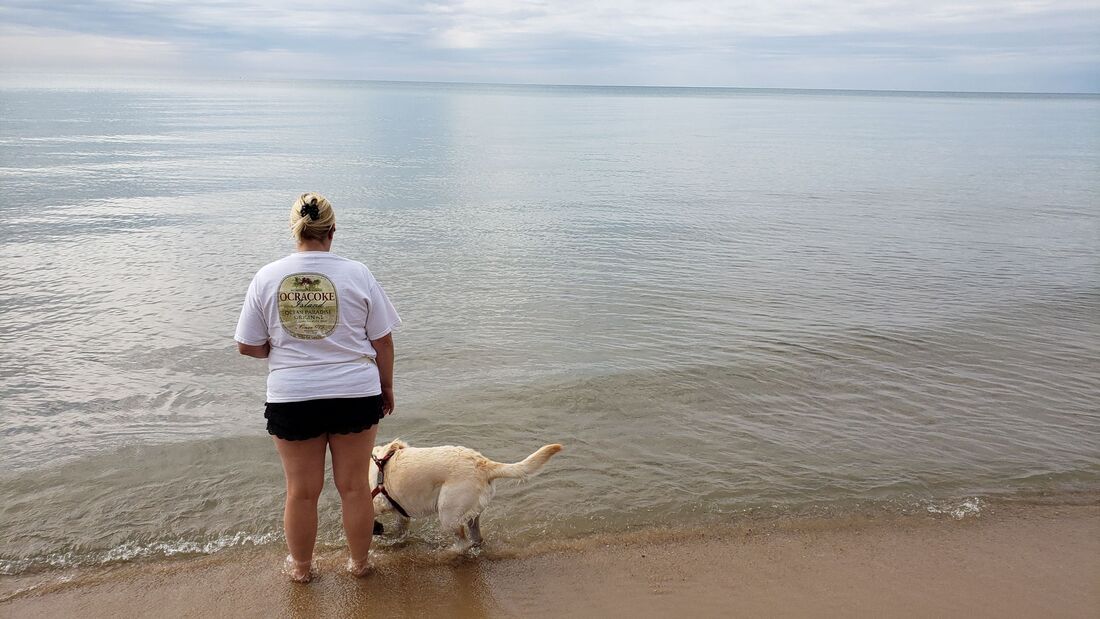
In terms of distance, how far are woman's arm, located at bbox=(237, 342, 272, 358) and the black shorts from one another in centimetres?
25

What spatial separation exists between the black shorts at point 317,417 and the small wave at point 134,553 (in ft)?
4.72

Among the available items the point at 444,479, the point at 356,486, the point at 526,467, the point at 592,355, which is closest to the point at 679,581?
the point at 526,467

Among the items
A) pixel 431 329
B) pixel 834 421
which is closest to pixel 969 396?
pixel 834 421

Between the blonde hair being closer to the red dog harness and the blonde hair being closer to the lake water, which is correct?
the red dog harness

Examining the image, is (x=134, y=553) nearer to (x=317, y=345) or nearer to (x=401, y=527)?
(x=401, y=527)

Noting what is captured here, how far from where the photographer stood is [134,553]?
455 centimetres

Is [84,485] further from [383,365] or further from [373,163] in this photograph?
[373,163]

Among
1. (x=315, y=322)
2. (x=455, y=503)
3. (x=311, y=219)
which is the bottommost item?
(x=455, y=503)

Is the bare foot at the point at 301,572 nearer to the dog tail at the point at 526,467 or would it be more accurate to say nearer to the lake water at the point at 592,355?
the lake water at the point at 592,355

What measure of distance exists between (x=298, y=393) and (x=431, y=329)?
5.57 meters

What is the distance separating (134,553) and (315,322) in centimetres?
223

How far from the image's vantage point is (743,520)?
494 cm

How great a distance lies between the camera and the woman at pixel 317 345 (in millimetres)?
3498

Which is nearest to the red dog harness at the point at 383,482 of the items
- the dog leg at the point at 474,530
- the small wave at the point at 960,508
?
the dog leg at the point at 474,530
